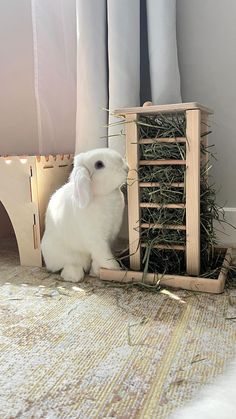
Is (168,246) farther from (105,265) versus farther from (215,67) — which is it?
(215,67)

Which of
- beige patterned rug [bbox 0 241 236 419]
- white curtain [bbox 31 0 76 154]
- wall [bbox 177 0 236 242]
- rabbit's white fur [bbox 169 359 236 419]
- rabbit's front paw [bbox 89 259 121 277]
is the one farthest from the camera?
white curtain [bbox 31 0 76 154]

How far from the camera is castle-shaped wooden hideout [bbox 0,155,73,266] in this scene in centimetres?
135

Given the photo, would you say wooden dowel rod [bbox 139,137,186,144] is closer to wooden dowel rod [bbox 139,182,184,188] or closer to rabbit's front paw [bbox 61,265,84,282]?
wooden dowel rod [bbox 139,182,184,188]

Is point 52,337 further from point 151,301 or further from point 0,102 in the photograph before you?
point 0,102

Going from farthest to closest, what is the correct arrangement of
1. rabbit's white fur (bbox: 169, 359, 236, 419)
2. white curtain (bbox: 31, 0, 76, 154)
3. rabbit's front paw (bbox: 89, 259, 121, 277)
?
white curtain (bbox: 31, 0, 76, 154) → rabbit's front paw (bbox: 89, 259, 121, 277) → rabbit's white fur (bbox: 169, 359, 236, 419)

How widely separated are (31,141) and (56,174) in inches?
17.3

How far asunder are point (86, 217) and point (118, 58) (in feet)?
1.91

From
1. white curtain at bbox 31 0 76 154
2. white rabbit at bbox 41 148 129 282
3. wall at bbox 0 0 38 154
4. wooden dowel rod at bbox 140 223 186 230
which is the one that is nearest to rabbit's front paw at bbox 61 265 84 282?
white rabbit at bbox 41 148 129 282

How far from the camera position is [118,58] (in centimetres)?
139

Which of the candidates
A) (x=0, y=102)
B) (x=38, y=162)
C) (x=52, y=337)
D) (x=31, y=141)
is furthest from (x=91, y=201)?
(x=0, y=102)

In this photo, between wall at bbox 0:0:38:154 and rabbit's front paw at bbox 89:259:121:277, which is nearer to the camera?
rabbit's front paw at bbox 89:259:121:277

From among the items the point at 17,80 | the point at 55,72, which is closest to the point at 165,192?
the point at 55,72

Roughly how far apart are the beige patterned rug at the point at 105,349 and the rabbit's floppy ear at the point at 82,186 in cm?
26

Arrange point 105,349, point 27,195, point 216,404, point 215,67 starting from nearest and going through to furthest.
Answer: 1. point 216,404
2. point 105,349
3. point 27,195
4. point 215,67
